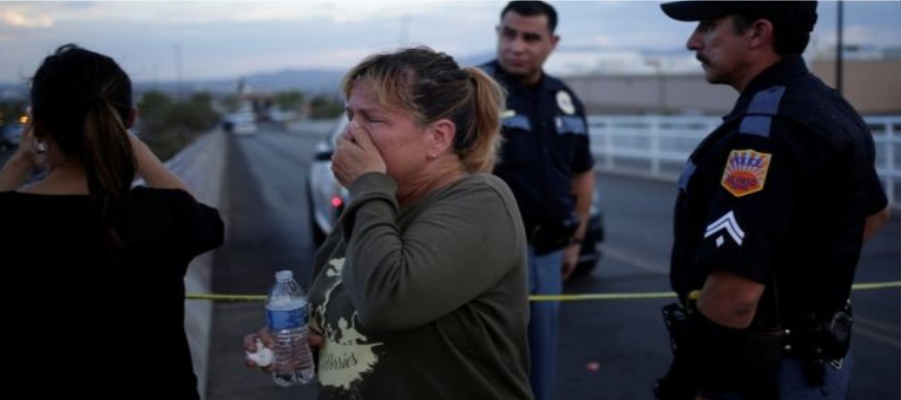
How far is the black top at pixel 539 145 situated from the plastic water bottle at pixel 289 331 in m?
1.92

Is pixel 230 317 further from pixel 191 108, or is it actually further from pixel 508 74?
pixel 191 108

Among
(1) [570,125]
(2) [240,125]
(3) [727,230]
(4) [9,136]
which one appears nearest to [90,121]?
(4) [9,136]

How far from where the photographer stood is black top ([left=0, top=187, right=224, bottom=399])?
6.50 ft

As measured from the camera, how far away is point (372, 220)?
6.34 feet

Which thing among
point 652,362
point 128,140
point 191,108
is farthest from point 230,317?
point 191,108

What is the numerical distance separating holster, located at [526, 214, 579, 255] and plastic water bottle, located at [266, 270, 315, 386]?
195 cm

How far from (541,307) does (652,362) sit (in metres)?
1.97

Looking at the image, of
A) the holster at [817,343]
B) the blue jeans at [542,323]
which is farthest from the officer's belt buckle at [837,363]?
the blue jeans at [542,323]

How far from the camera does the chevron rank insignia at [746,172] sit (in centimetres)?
220

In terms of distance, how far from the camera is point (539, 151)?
4160mm

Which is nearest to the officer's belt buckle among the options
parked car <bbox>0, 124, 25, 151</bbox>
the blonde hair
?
the blonde hair

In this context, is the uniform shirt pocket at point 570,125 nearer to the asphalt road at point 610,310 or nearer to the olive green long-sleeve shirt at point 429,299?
the asphalt road at point 610,310

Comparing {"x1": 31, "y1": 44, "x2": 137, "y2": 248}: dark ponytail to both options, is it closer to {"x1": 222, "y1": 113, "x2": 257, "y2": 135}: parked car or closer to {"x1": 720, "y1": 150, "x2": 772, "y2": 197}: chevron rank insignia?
{"x1": 720, "y1": 150, "x2": 772, "y2": 197}: chevron rank insignia

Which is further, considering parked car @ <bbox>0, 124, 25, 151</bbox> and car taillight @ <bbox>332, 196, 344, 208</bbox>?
car taillight @ <bbox>332, 196, 344, 208</bbox>
